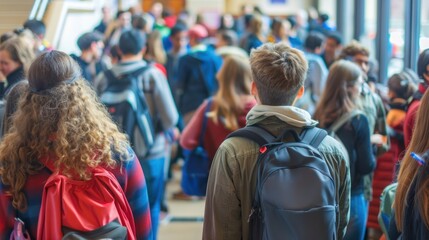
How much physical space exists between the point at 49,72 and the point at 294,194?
1.03 meters

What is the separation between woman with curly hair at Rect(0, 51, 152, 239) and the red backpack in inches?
1.8

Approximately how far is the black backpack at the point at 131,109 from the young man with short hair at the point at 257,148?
2100mm

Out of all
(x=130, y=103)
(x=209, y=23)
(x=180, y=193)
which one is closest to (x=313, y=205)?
(x=130, y=103)

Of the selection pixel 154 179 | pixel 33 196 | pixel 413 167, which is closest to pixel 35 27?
pixel 154 179

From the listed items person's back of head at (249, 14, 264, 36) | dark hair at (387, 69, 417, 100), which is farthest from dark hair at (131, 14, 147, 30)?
dark hair at (387, 69, 417, 100)

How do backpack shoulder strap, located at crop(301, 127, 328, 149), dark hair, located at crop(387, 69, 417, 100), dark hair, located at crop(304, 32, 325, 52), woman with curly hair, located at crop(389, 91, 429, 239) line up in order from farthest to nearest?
dark hair, located at crop(304, 32, 325, 52) → dark hair, located at crop(387, 69, 417, 100) → backpack shoulder strap, located at crop(301, 127, 328, 149) → woman with curly hair, located at crop(389, 91, 429, 239)

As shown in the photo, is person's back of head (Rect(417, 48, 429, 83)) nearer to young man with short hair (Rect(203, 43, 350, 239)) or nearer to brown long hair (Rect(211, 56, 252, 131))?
brown long hair (Rect(211, 56, 252, 131))

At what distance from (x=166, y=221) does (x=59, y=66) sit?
4.24 m

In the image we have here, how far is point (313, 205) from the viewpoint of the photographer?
2484mm

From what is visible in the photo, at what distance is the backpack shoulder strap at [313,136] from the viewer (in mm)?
2719

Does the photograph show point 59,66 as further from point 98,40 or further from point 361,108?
point 98,40

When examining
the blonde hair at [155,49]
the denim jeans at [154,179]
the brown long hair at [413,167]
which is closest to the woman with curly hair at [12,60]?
the denim jeans at [154,179]

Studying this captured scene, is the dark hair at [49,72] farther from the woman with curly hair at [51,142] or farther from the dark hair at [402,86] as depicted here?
the dark hair at [402,86]

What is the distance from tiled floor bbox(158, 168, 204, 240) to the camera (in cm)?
630
